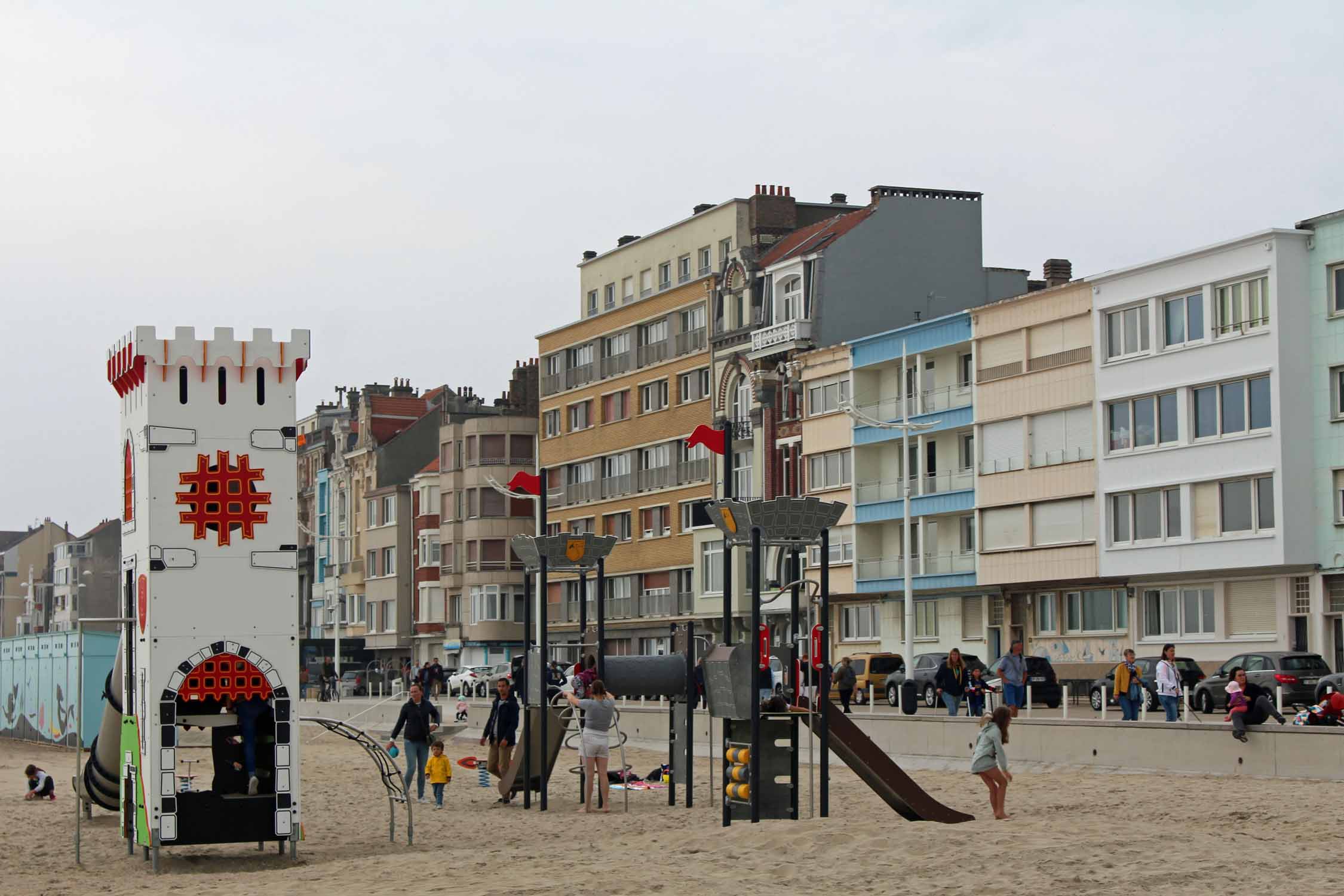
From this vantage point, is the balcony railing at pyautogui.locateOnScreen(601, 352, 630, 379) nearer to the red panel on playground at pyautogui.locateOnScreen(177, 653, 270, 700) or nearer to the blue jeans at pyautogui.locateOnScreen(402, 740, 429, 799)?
the blue jeans at pyautogui.locateOnScreen(402, 740, 429, 799)

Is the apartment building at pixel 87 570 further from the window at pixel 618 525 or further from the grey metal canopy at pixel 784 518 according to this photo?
the grey metal canopy at pixel 784 518

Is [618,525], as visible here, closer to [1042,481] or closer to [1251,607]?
[1042,481]

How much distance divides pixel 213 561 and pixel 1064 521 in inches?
1584

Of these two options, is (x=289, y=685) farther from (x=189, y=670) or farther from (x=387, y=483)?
(x=387, y=483)

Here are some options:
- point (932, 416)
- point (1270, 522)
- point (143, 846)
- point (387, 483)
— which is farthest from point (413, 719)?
point (387, 483)

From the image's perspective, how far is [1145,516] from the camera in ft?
181

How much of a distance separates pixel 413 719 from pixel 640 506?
52.2 m

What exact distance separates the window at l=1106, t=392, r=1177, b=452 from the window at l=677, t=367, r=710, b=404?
21.9 m

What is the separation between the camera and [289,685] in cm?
2127

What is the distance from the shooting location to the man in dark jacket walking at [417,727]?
2802 cm

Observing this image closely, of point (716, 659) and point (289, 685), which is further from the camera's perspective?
point (716, 659)

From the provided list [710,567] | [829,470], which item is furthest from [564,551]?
[710,567]

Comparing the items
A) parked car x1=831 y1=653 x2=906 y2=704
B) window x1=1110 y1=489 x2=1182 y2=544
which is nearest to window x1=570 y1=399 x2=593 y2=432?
parked car x1=831 y1=653 x2=906 y2=704

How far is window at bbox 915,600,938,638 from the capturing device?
63875 millimetres
